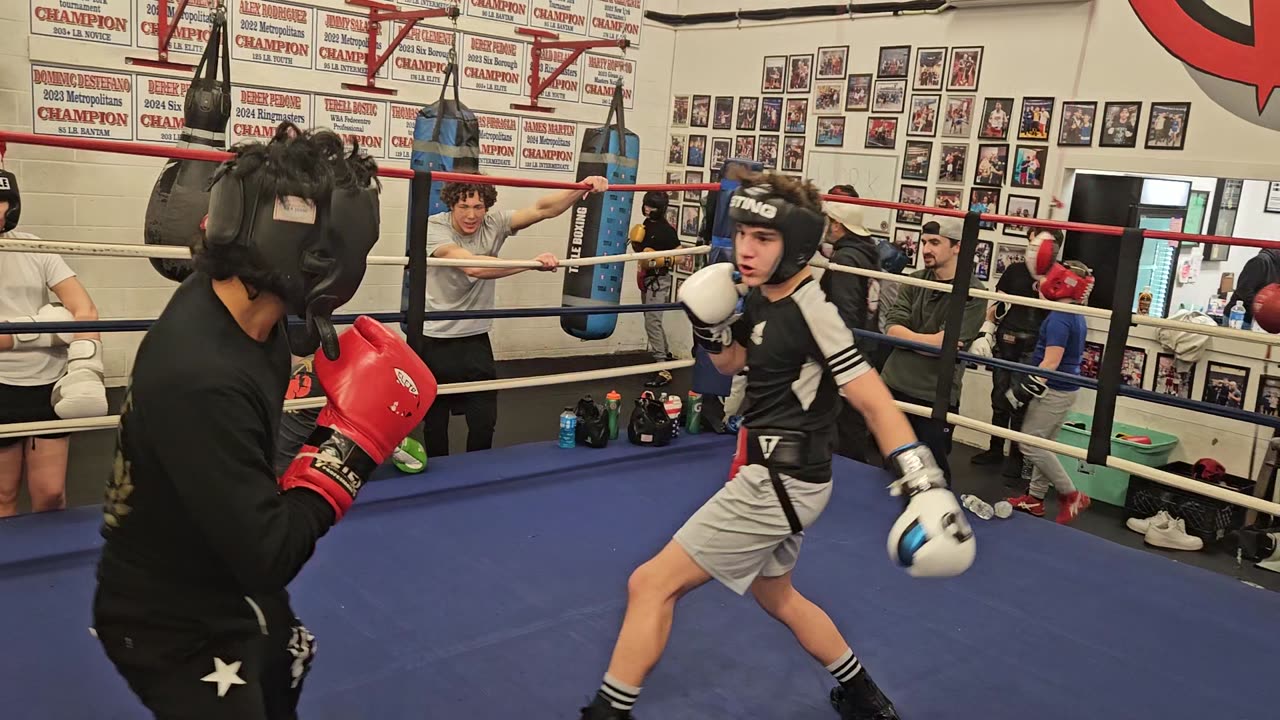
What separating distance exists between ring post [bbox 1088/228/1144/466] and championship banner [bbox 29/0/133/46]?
4.85 meters

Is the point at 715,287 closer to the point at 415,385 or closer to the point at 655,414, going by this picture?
the point at 415,385

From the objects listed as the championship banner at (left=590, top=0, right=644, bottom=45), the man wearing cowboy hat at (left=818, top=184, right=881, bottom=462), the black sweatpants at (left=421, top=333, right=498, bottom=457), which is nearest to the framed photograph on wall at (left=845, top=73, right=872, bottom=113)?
the championship banner at (left=590, top=0, right=644, bottom=45)

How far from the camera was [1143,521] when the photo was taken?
4699 millimetres

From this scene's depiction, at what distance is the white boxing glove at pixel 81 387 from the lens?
8.97 feet

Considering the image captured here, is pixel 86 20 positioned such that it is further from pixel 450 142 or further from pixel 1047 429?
pixel 1047 429

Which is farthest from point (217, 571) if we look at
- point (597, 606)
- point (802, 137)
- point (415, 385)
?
point (802, 137)

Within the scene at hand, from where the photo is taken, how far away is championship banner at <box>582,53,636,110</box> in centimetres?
745

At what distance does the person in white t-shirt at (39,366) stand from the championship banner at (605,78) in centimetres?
498

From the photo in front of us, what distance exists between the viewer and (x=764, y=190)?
2.13 meters

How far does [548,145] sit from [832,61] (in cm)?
202

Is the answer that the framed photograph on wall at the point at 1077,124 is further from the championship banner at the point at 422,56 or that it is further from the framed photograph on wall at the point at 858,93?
the championship banner at the point at 422,56

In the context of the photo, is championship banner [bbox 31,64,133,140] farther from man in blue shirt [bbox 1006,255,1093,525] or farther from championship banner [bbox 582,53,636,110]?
man in blue shirt [bbox 1006,255,1093,525]

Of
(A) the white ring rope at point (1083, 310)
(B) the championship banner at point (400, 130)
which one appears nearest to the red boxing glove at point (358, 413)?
(A) the white ring rope at point (1083, 310)

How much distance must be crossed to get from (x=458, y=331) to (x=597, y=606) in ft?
4.68
